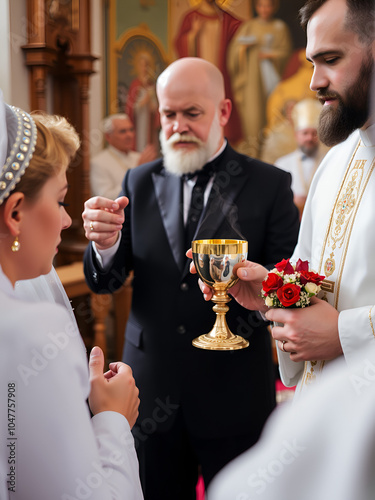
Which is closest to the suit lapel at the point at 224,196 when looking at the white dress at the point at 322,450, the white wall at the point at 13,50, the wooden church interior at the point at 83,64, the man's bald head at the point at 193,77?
the man's bald head at the point at 193,77

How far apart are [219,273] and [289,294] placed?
0.88 feet

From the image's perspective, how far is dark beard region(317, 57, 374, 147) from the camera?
5.29 feet

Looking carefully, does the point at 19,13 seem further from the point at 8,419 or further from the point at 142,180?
the point at 8,419

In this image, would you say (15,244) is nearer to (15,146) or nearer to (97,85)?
(15,146)

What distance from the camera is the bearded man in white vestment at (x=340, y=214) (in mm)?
1578

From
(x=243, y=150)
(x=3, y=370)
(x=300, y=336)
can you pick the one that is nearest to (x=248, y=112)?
(x=243, y=150)

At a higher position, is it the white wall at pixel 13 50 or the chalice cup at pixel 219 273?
the white wall at pixel 13 50

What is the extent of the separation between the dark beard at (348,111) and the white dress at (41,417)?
1.09 m

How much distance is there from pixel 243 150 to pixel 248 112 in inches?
20.9

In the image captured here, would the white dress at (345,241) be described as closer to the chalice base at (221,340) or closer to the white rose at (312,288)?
the white rose at (312,288)

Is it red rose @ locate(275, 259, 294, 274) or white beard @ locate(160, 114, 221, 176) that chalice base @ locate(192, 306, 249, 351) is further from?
white beard @ locate(160, 114, 221, 176)

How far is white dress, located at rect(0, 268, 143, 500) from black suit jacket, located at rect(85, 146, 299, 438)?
3.90 ft

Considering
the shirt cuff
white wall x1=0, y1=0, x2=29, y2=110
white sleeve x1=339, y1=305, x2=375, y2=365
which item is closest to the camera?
white sleeve x1=339, y1=305, x2=375, y2=365

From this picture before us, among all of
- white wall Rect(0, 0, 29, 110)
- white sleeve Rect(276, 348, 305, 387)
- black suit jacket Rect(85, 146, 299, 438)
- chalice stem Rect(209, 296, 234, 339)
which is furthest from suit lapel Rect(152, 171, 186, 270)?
white wall Rect(0, 0, 29, 110)
